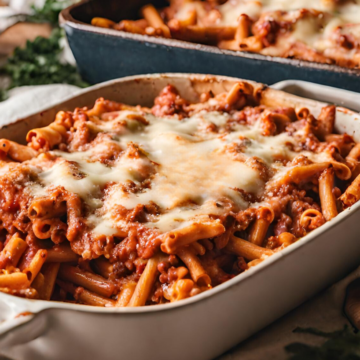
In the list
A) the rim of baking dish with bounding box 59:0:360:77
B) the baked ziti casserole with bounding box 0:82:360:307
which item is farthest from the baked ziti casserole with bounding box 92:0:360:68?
the baked ziti casserole with bounding box 0:82:360:307

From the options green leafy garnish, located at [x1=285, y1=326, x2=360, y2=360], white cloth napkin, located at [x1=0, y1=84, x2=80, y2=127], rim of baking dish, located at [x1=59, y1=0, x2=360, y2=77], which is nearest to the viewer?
green leafy garnish, located at [x1=285, y1=326, x2=360, y2=360]

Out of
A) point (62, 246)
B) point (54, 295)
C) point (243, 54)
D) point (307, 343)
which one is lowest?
point (307, 343)

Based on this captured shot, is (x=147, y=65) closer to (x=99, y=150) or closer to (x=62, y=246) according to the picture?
(x=99, y=150)

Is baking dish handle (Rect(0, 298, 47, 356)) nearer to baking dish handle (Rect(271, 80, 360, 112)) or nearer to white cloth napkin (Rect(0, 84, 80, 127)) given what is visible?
baking dish handle (Rect(271, 80, 360, 112))

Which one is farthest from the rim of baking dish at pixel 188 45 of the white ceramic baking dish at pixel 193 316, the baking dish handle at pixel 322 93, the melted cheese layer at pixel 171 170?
the white ceramic baking dish at pixel 193 316

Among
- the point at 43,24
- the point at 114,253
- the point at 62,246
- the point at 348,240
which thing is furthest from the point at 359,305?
the point at 43,24
